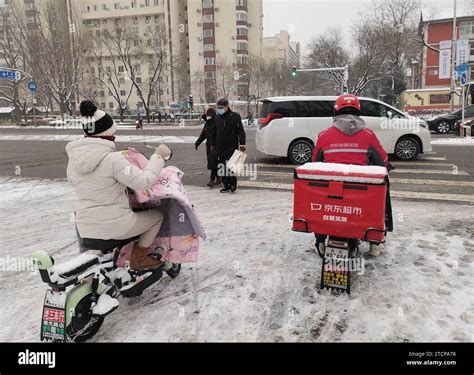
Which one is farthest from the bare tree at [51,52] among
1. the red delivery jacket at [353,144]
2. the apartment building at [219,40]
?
the red delivery jacket at [353,144]

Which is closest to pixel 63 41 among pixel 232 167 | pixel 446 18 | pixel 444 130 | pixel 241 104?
pixel 241 104

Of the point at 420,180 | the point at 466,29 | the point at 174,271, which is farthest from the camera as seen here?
the point at 466,29

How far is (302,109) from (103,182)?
29.5ft

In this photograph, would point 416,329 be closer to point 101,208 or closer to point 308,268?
point 308,268

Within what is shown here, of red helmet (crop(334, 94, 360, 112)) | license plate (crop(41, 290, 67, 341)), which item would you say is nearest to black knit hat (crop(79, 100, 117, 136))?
license plate (crop(41, 290, 67, 341))

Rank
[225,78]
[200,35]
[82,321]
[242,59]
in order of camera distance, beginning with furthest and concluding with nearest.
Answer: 1. [200,35]
2. [242,59]
3. [225,78]
4. [82,321]

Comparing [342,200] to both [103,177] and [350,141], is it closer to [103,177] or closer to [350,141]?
[350,141]

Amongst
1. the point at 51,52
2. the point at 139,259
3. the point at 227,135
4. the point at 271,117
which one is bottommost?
the point at 139,259

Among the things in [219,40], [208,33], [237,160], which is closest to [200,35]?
[208,33]

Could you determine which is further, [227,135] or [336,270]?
[227,135]

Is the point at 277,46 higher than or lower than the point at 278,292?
higher

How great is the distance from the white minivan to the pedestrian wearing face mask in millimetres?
3354

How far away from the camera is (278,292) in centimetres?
384

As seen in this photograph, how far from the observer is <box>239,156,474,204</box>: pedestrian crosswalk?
761 cm
